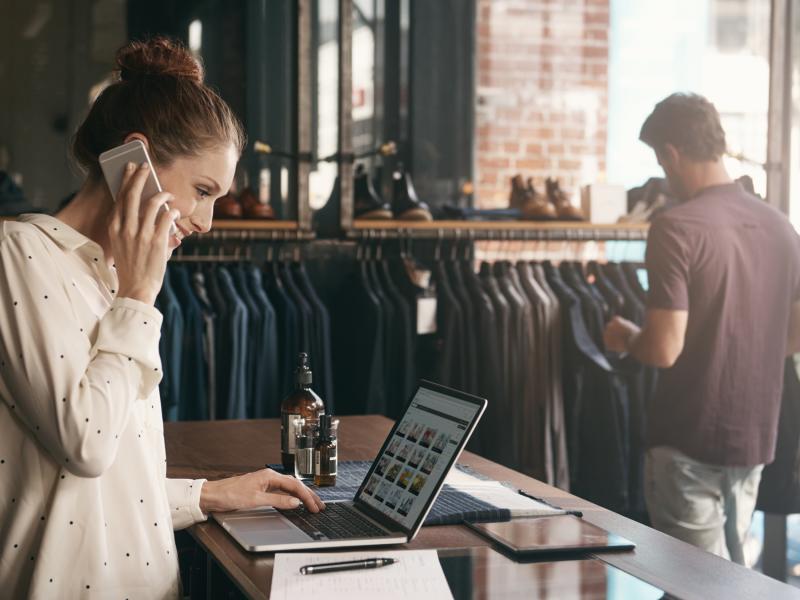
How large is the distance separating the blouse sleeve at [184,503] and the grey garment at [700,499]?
1705mm

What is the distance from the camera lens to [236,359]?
4.07 m

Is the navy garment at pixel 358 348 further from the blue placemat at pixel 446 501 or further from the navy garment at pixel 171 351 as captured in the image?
the blue placemat at pixel 446 501

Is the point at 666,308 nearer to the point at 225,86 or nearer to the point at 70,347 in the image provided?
the point at 70,347

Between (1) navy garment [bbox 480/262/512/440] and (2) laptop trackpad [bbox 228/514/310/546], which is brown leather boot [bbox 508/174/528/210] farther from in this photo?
(2) laptop trackpad [bbox 228/514/310/546]

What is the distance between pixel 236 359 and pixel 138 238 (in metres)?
2.49

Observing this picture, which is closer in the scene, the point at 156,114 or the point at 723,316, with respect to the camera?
the point at 156,114

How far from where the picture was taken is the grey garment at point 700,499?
317cm

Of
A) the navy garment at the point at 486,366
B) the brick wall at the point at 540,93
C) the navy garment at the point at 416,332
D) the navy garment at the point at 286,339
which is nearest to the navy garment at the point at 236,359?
the navy garment at the point at 286,339

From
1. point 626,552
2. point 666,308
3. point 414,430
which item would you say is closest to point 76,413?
point 414,430

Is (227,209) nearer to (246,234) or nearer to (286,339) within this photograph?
(246,234)

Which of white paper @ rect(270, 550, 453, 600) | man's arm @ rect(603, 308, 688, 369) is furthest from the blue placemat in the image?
man's arm @ rect(603, 308, 688, 369)

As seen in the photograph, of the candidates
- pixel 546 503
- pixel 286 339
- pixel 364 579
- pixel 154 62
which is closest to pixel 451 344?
pixel 286 339

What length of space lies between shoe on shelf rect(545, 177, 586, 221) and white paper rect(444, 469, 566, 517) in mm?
2409

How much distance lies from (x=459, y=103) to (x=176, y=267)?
1.72 meters
